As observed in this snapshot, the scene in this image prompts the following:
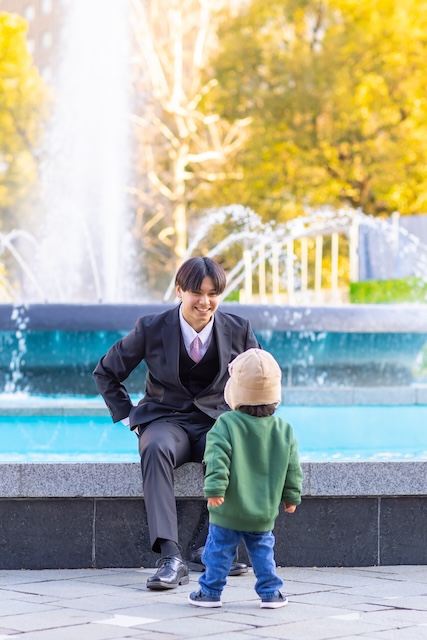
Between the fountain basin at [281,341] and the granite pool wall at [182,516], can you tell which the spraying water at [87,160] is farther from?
the granite pool wall at [182,516]

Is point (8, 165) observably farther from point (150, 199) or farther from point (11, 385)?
point (11, 385)

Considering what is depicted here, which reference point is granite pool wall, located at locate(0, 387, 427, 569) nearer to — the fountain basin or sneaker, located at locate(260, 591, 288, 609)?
sneaker, located at locate(260, 591, 288, 609)

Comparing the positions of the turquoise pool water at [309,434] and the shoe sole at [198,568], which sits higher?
the turquoise pool water at [309,434]

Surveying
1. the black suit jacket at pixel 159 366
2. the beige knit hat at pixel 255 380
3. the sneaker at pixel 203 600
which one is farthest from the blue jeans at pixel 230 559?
the black suit jacket at pixel 159 366

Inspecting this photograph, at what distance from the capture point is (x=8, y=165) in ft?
116

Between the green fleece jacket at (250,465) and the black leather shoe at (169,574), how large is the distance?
42 centimetres

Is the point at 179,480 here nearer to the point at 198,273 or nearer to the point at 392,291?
the point at 198,273

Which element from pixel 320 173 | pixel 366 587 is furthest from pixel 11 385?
pixel 320 173

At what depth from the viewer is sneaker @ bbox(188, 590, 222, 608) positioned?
4.44 metres

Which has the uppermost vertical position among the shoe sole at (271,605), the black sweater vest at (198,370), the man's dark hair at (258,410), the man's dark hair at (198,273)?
the man's dark hair at (198,273)

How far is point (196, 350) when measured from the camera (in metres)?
5.25

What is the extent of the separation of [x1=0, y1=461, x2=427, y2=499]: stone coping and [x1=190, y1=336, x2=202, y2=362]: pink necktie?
1.44 ft

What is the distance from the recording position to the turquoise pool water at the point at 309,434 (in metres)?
6.89

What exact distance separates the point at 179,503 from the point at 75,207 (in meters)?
25.8
